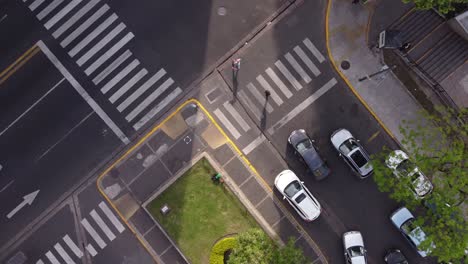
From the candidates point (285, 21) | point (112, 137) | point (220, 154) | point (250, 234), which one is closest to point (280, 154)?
point (220, 154)

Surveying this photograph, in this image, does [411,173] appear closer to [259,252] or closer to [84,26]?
[259,252]

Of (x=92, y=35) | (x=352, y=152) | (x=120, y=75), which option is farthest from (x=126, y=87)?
(x=352, y=152)

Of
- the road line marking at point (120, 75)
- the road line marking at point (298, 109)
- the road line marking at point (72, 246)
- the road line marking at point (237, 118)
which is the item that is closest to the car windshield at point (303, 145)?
the road line marking at point (298, 109)

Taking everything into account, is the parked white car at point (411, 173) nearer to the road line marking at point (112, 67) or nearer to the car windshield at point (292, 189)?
the car windshield at point (292, 189)

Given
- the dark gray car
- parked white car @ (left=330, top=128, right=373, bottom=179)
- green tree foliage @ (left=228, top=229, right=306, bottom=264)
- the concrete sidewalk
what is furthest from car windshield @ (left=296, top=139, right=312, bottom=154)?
green tree foliage @ (left=228, top=229, right=306, bottom=264)

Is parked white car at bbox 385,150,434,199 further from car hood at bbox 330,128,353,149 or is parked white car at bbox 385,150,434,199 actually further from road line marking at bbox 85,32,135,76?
road line marking at bbox 85,32,135,76

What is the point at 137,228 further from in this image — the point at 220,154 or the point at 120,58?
the point at 120,58
